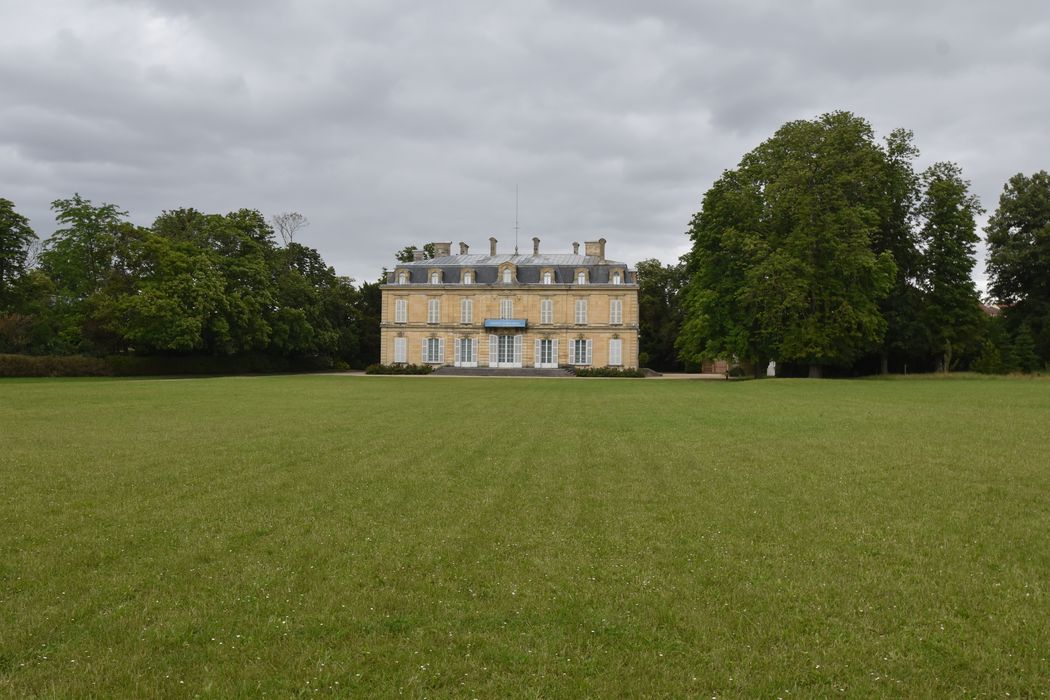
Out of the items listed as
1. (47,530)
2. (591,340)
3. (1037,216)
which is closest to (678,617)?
(47,530)

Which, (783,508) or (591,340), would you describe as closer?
(783,508)

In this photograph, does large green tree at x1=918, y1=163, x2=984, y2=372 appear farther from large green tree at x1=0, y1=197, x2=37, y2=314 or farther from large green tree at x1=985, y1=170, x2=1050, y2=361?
large green tree at x1=0, y1=197, x2=37, y2=314

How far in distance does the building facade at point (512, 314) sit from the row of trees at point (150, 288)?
8.63m

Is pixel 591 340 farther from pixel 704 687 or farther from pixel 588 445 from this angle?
pixel 704 687

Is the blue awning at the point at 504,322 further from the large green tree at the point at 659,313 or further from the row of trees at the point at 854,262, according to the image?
the row of trees at the point at 854,262

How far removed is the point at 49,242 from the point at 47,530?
166 feet

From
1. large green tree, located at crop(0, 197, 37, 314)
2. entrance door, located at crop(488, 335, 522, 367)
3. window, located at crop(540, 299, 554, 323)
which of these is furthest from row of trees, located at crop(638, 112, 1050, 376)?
large green tree, located at crop(0, 197, 37, 314)

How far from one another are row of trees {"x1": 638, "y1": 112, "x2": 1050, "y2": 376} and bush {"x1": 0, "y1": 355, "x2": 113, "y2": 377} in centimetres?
3578

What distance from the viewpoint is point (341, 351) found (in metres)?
64.8

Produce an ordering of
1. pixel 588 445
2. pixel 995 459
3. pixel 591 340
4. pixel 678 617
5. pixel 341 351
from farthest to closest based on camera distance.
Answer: pixel 341 351
pixel 591 340
pixel 588 445
pixel 995 459
pixel 678 617

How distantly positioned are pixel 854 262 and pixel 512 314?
31.2 meters

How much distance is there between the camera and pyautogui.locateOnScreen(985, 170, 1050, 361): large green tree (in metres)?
41.5

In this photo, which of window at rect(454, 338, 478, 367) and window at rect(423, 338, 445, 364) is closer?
window at rect(454, 338, 478, 367)

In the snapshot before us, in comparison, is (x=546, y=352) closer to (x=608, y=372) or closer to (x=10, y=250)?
(x=608, y=372)
